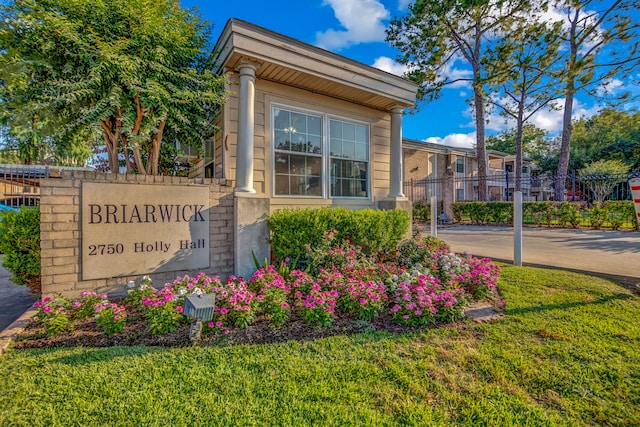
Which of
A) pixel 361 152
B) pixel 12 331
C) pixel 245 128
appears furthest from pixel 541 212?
pixel 12 331

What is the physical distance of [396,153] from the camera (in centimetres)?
627

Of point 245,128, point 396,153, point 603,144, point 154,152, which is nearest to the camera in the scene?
point 245,128

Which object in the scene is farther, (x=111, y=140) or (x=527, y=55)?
(x=527, y=55)

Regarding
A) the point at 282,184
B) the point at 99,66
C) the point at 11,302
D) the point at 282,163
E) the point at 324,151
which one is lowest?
the point at 11,302

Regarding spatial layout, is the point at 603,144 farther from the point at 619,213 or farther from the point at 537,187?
the point at 619,213

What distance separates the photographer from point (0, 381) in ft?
6.64

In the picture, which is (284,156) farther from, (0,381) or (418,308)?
(0,381)

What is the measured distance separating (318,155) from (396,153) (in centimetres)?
186

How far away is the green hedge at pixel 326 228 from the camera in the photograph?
428cm

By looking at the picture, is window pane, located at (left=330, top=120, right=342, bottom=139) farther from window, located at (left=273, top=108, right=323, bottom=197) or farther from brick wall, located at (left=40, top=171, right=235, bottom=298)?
brick wall, located at (left=40, top=171, right=235, bottom=298)

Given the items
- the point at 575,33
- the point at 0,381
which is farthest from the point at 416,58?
the point at 0,381

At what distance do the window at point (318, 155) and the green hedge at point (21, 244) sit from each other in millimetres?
3320

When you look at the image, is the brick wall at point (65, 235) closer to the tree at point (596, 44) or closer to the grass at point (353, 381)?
the grass at point (353, 381)

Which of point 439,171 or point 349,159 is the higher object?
point 439,171
